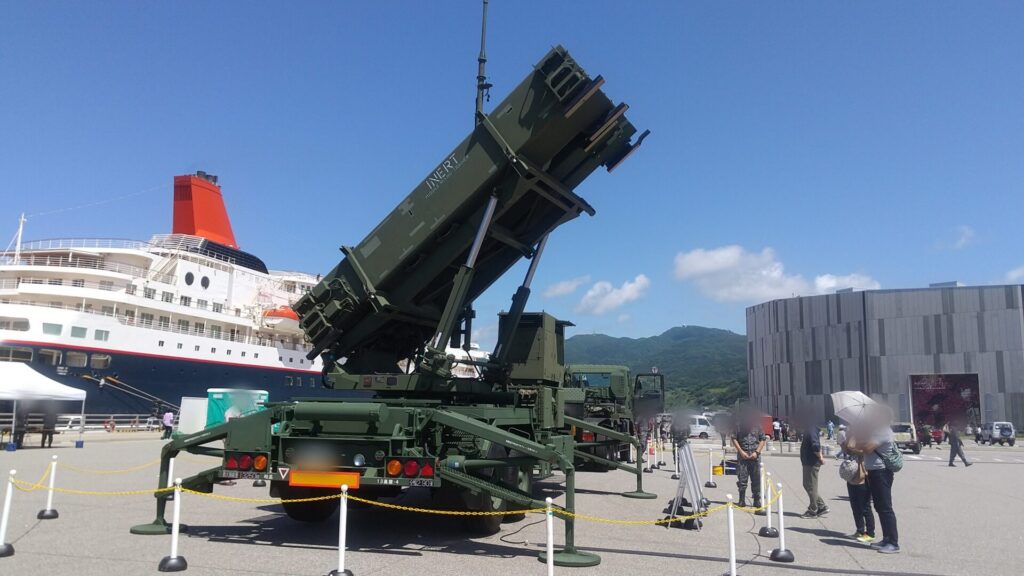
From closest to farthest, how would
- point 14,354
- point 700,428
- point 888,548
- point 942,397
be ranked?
1. point 888,548
2. point 14,354
3. point 700,428
4. point 942,397

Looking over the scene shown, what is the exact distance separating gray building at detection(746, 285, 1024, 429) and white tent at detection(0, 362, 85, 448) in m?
49.0

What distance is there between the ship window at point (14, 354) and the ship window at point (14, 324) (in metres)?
1.04

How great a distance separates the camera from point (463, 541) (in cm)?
753

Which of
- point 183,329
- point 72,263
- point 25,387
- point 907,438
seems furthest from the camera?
point 183,329

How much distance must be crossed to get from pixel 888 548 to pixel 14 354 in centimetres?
3448

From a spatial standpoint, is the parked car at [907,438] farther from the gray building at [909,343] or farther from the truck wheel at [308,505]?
the truck wheel at [308,505]

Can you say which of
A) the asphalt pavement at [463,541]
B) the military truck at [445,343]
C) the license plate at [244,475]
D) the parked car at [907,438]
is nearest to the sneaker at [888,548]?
the asphalt pavement at [463,541]

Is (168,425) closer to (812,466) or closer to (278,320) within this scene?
(278,320)

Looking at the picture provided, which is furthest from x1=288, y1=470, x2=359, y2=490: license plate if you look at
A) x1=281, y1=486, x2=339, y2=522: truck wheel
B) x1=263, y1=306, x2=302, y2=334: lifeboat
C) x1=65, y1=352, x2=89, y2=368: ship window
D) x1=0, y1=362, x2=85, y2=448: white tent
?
x1=263, y1=306, x2=302, y2=334: lifeboat

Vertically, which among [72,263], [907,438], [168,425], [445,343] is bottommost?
[907,438]

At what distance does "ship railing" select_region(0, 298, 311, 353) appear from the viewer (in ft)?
107

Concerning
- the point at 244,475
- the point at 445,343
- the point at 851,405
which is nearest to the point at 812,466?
the point at 851,405

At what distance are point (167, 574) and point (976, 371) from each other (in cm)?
6657

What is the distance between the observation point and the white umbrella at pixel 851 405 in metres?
8.16
